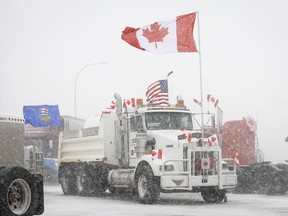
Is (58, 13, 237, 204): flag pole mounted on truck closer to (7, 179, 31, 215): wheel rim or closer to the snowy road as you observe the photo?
the snowy road

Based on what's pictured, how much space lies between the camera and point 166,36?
1834cm

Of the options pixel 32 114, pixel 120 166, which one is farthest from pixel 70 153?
pixel 32 114

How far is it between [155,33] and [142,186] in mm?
5162

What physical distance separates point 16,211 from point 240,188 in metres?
12.1

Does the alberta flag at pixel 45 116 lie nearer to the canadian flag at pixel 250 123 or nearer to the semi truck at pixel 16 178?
the canadian flag at pixel 250 123

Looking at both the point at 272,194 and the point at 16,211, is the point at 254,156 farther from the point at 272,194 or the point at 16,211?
the point at 16,211

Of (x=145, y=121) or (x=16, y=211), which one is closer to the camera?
(x=16, y=211)

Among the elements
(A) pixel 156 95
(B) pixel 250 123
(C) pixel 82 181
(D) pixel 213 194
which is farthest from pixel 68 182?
(B) pixel 250 123

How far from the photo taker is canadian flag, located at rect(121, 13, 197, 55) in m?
18.1

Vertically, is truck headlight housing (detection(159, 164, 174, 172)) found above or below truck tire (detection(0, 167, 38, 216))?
above

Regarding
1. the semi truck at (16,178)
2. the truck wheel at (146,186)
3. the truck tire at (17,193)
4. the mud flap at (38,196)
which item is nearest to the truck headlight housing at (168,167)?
the truck wheel at (146,186)

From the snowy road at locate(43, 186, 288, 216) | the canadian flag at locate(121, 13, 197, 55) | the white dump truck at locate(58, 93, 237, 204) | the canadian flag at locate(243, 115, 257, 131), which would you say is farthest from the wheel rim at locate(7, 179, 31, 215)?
the canadian flag at locate(243, 115, 257, 131)

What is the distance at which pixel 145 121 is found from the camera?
693 inches

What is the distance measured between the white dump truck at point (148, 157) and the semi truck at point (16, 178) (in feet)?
16.0
